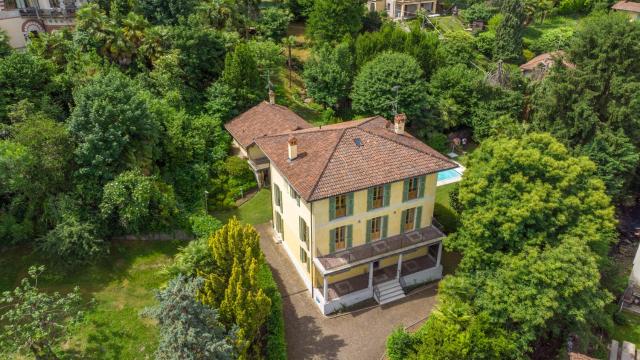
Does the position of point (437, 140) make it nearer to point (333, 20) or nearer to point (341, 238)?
point (333, 20)

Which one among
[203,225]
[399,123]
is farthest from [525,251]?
[203,225]

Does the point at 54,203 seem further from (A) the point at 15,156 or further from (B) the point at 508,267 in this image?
(B) the point at 508,267

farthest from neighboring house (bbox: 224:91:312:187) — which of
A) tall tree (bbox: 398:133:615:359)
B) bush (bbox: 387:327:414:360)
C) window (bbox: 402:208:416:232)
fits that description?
bush (bbox: 387:327:414:360)

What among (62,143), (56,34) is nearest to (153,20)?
(56,34)

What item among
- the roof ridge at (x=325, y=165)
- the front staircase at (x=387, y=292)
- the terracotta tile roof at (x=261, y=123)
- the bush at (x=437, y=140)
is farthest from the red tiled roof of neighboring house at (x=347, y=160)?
the bush at (x=437, y=140)

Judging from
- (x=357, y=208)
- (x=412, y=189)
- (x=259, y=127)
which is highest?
(x=259, y=127)

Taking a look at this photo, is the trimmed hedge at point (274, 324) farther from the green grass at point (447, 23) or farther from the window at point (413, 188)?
the green grass at point (447, 23)
